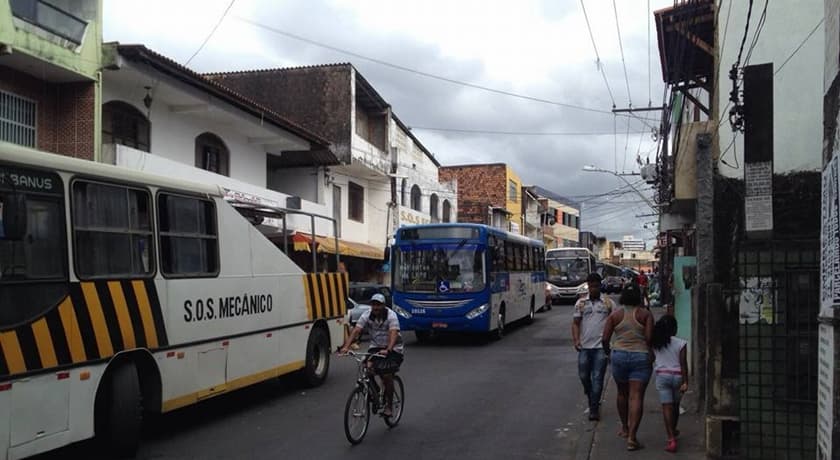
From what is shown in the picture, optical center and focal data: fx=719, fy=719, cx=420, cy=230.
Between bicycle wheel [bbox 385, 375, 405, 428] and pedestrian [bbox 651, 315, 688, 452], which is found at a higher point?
pedestrian [bbox 651, 315, 688, 452]

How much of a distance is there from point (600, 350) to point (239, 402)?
5066 mm

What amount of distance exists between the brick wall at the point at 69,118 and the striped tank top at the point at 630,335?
12.8 meters

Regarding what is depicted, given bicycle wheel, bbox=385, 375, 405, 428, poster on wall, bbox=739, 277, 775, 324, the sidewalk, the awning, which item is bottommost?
the sidewalk

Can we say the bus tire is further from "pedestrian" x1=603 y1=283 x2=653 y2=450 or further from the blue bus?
the blue bus

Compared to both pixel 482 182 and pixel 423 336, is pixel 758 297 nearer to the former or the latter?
pixel 423 336

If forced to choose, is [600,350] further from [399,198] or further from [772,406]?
[399,198]

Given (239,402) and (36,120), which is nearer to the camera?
(239,402)

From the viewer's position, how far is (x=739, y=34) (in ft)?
41.2

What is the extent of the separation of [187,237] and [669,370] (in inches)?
216

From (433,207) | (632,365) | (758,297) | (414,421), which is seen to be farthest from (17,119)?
(433,207)

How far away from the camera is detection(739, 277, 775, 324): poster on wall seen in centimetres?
638

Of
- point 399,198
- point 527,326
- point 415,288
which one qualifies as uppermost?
point 399,198

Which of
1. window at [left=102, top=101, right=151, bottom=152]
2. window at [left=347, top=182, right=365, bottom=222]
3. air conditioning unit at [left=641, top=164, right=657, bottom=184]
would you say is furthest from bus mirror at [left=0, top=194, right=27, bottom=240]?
window at [left=347, top=182, right=365, bottom=222]

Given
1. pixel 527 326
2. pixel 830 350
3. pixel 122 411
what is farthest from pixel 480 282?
pixel 830 350
